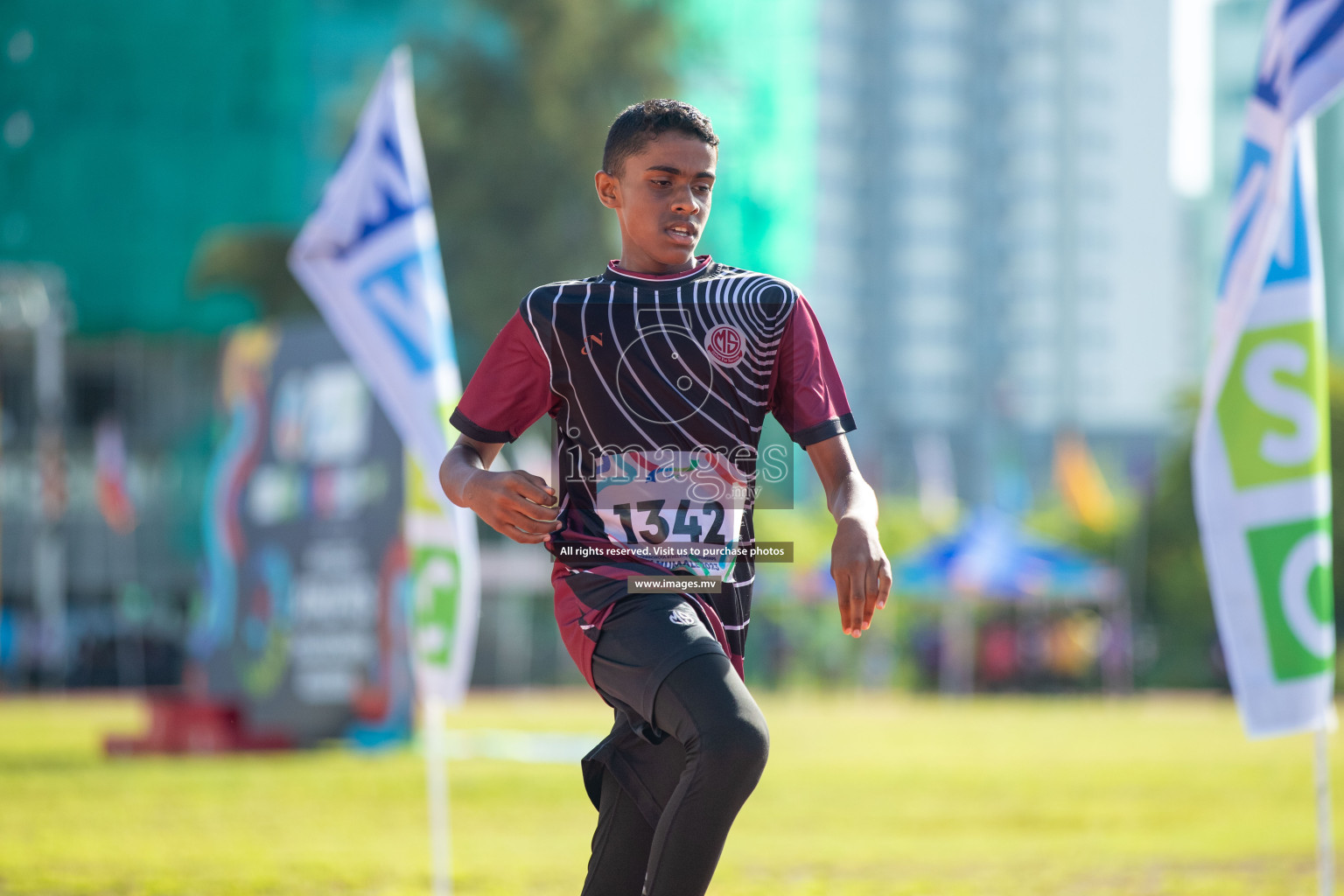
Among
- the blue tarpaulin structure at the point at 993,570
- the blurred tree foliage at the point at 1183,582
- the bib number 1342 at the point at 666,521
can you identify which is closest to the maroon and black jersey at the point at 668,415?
the bib number 1342 at the point at 666,521

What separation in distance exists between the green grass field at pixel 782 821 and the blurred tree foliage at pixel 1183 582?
18952 mm

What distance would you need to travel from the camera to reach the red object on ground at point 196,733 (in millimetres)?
19500

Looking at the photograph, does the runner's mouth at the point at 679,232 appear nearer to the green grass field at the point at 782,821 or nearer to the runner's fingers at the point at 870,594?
the runner's fingers at the point at 870,594

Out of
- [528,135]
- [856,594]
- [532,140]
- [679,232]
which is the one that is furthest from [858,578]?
[528,135]

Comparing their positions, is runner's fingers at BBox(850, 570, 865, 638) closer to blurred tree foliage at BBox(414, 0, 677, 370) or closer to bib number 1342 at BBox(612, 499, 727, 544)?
bib number 1342 at BBox(612, 499, 727, 544)

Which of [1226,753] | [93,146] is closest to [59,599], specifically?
[93,146]

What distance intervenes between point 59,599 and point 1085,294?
91.7 meters

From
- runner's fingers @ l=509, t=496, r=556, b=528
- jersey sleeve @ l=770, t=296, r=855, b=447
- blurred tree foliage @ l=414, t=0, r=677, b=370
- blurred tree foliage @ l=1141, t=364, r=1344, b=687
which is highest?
blurred tree foliage @ l=414, t=0, r=677, b=370

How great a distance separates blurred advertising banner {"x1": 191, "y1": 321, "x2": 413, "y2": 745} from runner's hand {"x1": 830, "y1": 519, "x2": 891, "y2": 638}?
15179mm

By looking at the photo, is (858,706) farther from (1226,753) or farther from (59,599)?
(59,599)

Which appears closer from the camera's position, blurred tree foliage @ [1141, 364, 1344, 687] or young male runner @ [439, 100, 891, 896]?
young male runner @ [439, 100, 891, 896]

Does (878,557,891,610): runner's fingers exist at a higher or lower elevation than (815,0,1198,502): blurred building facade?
lower

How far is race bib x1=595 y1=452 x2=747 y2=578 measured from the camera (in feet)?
11.0

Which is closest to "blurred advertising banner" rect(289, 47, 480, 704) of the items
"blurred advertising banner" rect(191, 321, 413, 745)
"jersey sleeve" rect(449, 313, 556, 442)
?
"jersey sleeve" rect(449, 313, 556, 442)
